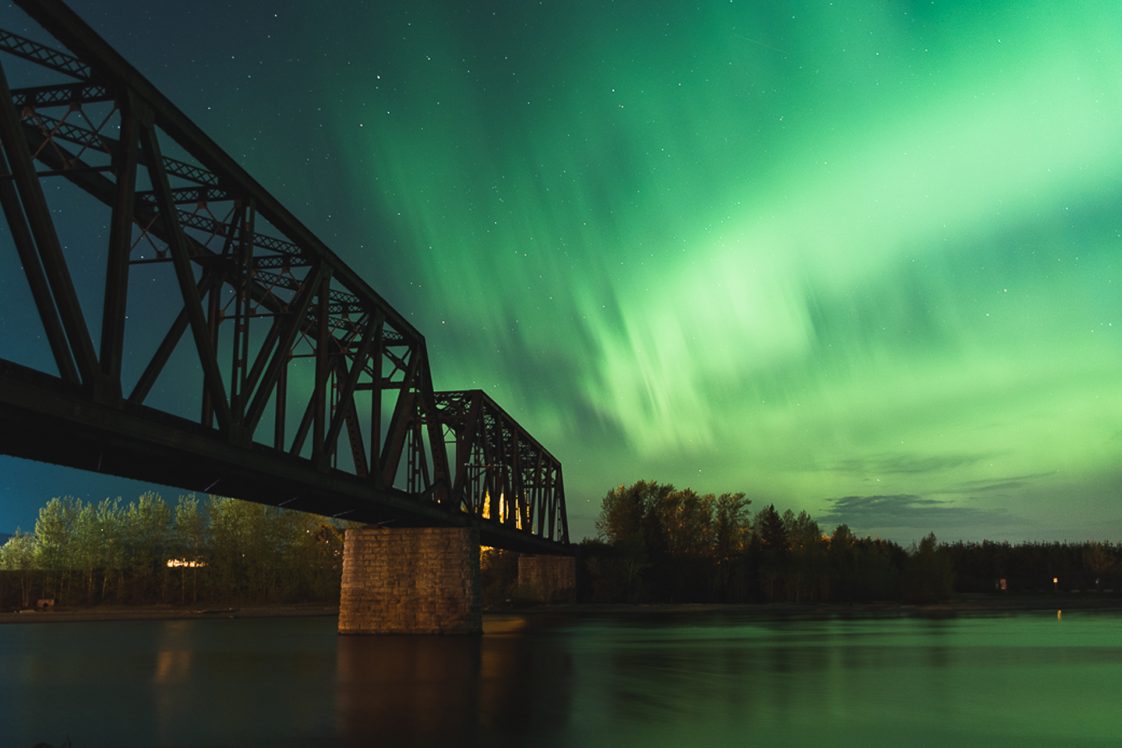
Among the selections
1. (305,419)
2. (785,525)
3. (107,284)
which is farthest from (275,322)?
(785,525)

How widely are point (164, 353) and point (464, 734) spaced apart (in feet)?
47.2

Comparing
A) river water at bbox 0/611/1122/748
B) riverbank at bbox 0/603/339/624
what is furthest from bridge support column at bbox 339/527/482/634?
riverbank at bbox 0/603/339/624

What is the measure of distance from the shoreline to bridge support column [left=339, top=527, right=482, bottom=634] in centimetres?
4607

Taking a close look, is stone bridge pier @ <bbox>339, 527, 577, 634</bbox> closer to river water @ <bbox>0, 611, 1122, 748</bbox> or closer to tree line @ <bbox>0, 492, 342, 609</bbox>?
river water @ <bbox>0, 611, 1122, 748</bbox>

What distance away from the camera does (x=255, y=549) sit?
135250 millimetres

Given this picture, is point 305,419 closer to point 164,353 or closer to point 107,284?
point 164,353

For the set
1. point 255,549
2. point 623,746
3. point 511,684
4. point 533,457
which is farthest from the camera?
point 255,549

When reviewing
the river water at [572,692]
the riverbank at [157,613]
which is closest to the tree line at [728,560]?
the riverbank at [157,613]

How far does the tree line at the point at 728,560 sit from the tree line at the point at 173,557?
3873cm

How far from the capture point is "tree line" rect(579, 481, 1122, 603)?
126m

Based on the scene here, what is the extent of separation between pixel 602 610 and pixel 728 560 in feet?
125

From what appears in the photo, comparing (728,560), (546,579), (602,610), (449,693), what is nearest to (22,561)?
(546,579)

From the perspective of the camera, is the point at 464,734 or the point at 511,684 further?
the point at 511,684

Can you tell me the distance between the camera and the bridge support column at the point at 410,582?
56594 mm
